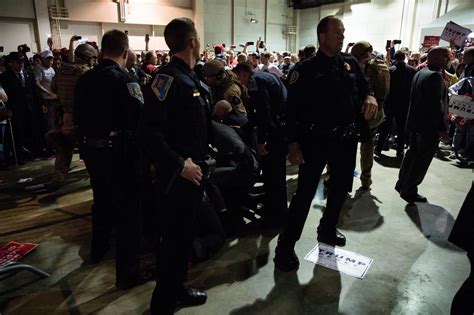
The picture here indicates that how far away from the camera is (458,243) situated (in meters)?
1.79

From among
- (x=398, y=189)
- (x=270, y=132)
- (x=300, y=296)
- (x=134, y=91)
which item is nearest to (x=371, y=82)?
(x=398, y=189)

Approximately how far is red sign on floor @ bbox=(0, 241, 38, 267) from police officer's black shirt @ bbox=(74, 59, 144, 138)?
140cm

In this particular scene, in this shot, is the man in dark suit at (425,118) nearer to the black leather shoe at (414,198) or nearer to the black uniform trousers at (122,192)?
the black leather shoe at (414,198)

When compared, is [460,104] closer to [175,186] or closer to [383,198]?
[383,198]

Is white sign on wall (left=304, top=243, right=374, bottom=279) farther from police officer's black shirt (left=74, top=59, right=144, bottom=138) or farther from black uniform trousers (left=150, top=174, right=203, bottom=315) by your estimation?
police officer's black shirt (left=74, top=59, right=144, bottom=138)

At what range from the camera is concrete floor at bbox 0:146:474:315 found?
2377 millimetres

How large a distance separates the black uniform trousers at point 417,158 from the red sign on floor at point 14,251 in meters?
4.14

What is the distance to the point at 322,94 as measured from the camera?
8.25 ft

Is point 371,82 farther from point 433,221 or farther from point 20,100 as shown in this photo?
point 20,100

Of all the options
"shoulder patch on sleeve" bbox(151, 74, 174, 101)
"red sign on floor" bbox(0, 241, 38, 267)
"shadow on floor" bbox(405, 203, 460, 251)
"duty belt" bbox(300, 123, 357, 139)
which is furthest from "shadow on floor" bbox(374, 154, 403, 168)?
"red sign on floor" bbox(0, 241, 38, 267)

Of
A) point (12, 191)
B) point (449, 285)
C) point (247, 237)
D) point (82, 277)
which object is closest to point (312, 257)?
point (247, 237)

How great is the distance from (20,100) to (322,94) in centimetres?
566

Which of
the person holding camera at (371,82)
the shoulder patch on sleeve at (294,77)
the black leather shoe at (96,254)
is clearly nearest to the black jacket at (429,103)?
the person holding camera at (371,82)

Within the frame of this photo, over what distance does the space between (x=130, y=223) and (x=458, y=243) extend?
6.75 ft
